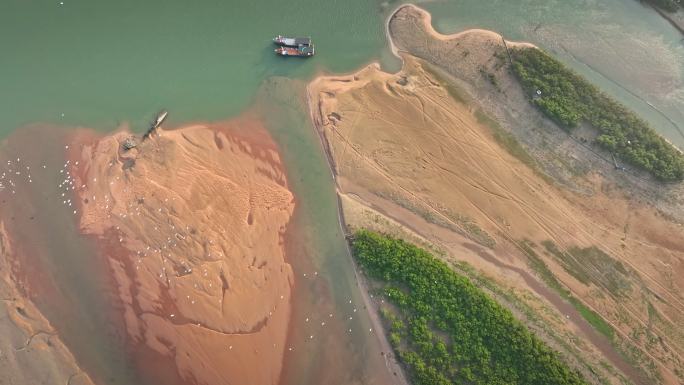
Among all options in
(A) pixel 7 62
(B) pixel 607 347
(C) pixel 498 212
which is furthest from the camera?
(A) pixel 7 62

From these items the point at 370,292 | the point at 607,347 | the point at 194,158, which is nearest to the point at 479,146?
the point at 370,292

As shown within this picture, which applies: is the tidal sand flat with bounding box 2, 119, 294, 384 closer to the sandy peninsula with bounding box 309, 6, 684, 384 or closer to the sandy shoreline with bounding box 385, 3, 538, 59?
the sandy peninsula with bounding box 309, 6, 684, 384

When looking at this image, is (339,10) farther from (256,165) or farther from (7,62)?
(7,62)

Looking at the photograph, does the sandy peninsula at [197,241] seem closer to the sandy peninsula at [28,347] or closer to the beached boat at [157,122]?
the beached boat at [157,122]

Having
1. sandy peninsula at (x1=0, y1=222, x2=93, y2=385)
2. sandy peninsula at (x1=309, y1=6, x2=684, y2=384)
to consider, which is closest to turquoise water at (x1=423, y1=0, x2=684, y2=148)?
sandy peninsula at (x1=309, y1=6, x2=684, y2=384)

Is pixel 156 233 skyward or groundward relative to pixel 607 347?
skyward
